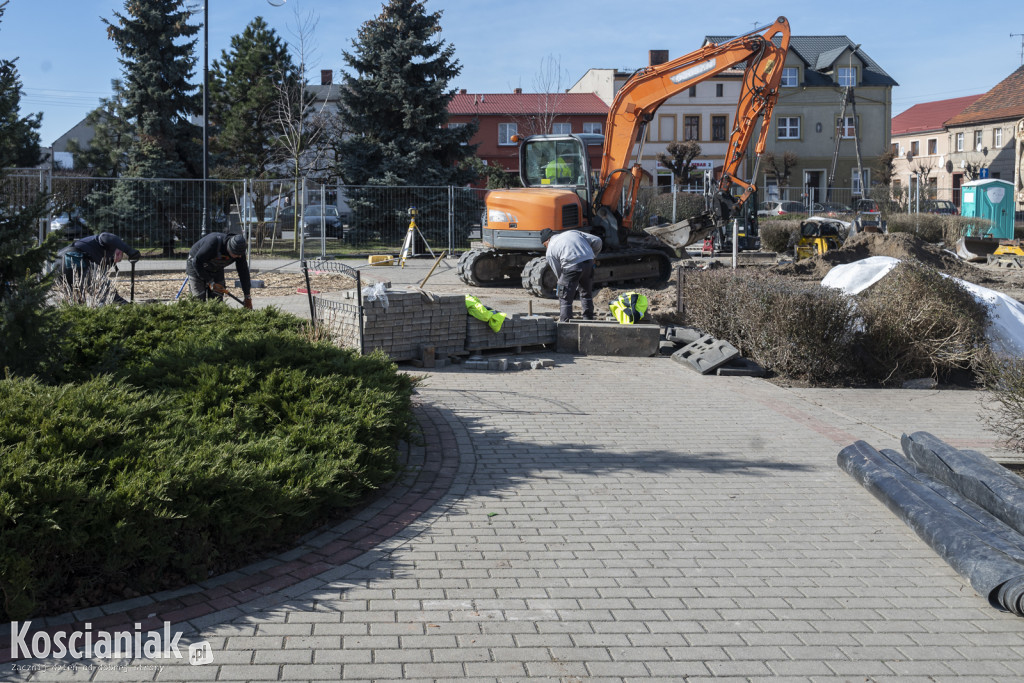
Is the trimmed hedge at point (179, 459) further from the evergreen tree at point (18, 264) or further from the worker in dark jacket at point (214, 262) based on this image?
the worker in dark jacket at point (214, 262)

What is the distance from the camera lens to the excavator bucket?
20.4 m

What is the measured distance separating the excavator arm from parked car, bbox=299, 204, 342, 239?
13.0 meters

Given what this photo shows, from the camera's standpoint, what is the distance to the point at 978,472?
20.4 ft

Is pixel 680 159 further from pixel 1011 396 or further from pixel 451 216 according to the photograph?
pixel 1011 396

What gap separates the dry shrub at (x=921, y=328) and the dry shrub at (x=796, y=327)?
0.28 meters

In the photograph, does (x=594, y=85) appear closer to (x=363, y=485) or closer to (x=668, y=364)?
(x=668, y=364)

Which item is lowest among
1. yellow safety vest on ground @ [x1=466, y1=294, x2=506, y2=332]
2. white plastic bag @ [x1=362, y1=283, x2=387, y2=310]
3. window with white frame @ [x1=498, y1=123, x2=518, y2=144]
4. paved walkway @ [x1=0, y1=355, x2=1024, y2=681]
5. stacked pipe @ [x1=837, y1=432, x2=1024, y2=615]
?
paved walkway @ [x1=0, y1=355, x2=1024, y2=681]

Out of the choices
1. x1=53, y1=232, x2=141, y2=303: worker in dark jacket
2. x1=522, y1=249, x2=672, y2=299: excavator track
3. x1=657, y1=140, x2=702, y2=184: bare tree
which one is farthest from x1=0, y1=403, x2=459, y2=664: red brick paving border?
x1=657, y1=140, x2=702, y2=184: bare tree

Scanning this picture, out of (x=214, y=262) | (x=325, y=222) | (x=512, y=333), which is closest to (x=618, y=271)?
(x=512, y=333)

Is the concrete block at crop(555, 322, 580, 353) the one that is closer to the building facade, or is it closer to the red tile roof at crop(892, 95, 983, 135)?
the building facade

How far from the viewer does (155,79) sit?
34125 mm

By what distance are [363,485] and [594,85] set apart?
6814 centimetres

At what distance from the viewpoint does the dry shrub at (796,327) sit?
11.0 metres

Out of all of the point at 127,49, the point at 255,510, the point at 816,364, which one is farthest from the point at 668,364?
the point at 127,49
